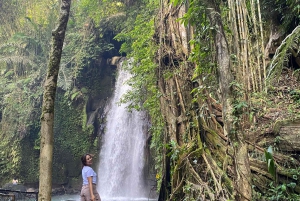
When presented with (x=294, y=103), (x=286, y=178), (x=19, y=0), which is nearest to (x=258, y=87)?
(x=294, y=103)

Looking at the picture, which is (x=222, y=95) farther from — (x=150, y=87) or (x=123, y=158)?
(x=123, y=158)

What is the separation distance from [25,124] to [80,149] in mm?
2827

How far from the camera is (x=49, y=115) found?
3.65 m

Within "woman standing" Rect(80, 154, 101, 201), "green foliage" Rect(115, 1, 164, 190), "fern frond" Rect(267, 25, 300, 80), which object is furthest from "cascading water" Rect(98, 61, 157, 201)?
"fern frond" Rect(267, 25, 300, 80)

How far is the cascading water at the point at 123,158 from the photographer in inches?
452

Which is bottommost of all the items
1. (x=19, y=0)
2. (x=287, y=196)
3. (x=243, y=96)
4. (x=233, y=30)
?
(x=287, y=196)

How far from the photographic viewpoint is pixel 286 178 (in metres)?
3.49

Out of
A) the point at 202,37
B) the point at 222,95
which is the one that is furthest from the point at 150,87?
the point at 222,95

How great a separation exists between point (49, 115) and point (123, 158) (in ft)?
28.9

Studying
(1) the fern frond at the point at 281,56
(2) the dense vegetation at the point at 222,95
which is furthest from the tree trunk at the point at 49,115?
(1) the fern frond at the point at 281,56

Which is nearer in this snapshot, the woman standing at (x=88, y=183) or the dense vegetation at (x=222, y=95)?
the dense vegetation at (x=222, y=95)

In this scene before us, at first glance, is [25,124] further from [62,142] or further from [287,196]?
[287,196]

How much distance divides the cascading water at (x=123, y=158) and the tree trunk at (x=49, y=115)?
25.8ft

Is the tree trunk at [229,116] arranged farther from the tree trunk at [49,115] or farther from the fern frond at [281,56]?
the tree trunk at [49,115]
